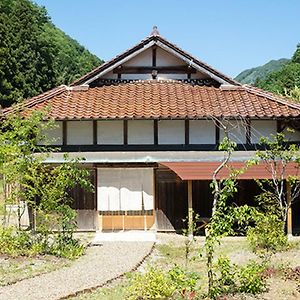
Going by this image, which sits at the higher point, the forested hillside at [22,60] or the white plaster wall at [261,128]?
the forested hillside at [22,60]

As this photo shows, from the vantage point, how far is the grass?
1116 cm

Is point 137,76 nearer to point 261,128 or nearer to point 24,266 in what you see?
point 261,128

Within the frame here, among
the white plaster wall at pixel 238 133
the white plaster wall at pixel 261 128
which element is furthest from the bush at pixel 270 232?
the white plaster wall at pixel 261 128

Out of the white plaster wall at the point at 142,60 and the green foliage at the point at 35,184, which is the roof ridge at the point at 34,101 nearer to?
the white plaster wall at the point at 142,60

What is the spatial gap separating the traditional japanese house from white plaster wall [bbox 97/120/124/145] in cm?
4

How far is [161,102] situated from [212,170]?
10.9ft

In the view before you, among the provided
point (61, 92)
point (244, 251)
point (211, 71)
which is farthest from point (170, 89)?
point (244, 251)

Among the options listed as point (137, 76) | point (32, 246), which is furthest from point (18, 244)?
point (137, 76)

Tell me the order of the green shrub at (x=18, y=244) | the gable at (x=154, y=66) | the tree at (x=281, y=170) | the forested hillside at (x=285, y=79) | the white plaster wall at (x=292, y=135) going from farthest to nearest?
1. the forested hillside at (x=285, y=79)
2. the gable at (x=154, y=66)
3. the white plaster wall at (x=292, y=135)
4. the tree at (x=281, y=170)
5. the green shrub at (x=18, y=244)

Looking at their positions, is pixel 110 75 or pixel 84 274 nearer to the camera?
pixel 84 274

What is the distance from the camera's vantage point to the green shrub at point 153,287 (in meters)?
8.83

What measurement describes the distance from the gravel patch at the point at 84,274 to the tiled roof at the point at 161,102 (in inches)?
196

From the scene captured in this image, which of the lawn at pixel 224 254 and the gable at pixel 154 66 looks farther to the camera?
the gable at pixel 154 66

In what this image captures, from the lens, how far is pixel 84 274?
11586mm
